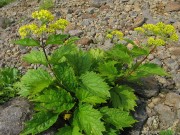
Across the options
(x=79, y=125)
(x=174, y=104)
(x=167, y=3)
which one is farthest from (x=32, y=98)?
(x=167, y=3)

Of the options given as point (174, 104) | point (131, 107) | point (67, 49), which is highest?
point (67, 49)

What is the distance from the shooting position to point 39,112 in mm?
4797

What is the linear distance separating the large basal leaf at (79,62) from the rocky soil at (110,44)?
918 millimetres

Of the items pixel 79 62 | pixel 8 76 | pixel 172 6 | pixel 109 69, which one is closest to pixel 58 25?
pixel 79 62

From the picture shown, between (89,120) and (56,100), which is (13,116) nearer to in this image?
(56,100)

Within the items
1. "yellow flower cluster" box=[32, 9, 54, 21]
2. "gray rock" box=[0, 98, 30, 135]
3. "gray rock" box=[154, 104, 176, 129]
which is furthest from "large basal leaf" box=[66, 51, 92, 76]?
"gray rock" box=[154, 104, 176, 129]

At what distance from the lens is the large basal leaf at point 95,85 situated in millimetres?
4746

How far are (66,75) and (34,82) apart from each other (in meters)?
0.46

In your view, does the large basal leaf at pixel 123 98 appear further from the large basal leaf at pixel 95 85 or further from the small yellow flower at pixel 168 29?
the small yellow flower at pixel 168 29

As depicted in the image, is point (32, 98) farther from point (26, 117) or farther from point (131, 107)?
point (131, 107)

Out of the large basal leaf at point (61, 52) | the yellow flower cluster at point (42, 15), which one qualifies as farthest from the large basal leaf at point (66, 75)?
the yellow flower cluster at point (42, 15)

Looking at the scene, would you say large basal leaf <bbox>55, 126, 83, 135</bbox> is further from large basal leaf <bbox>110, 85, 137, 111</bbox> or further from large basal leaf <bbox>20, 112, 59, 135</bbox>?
large basal leaf <bbox>110, 85, 137, 111</bbox>

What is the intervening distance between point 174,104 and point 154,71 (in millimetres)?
912

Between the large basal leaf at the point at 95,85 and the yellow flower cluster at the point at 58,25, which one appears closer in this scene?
the yellow flower cluster at the point at 58,25
